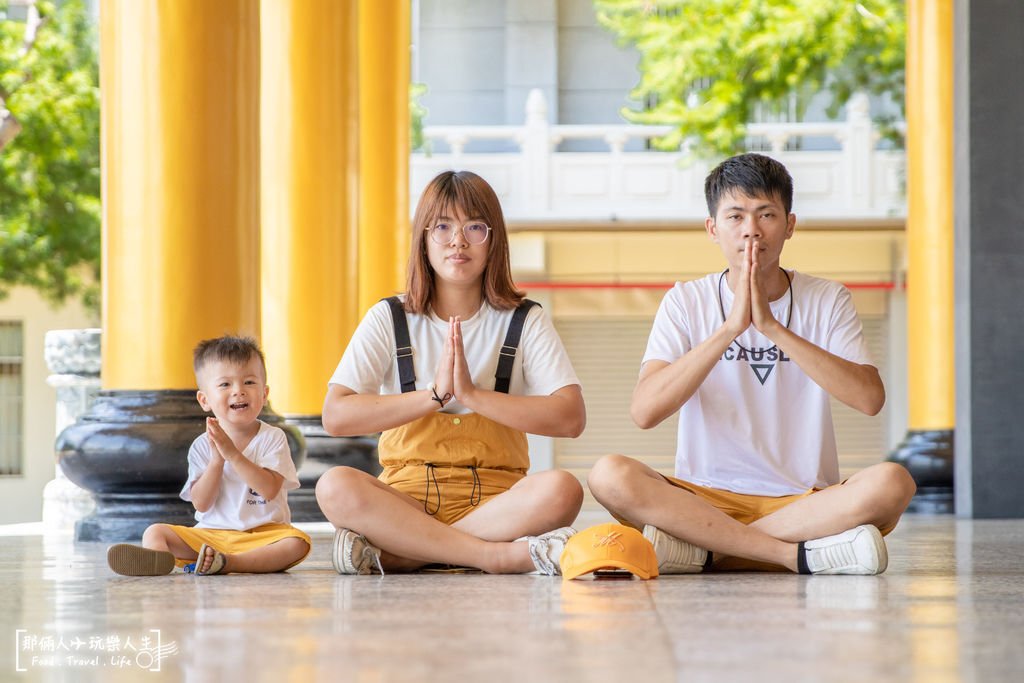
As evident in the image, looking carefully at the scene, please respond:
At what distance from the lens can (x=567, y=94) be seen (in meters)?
20.0

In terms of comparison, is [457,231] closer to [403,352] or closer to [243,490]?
[403,352]

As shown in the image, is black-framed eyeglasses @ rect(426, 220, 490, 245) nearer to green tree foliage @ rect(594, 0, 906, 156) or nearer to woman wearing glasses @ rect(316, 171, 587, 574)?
woman wearing glasses @ rect(316, 171, 587, 574)

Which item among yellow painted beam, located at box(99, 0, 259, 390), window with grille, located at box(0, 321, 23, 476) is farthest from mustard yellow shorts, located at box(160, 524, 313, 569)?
window with grille, located at box(0, 321, 23, 476)

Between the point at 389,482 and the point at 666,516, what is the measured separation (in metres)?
0.81

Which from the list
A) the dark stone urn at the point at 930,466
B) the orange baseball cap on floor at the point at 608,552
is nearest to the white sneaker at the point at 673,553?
the orange baseball cap on floor at the point at 608,552

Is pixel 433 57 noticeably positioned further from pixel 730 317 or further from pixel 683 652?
pixel 683 652

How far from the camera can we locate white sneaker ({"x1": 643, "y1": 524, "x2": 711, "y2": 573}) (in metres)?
3.98

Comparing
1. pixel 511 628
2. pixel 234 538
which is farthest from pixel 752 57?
pixel 511 628

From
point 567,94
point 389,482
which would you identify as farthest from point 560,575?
point 567,94

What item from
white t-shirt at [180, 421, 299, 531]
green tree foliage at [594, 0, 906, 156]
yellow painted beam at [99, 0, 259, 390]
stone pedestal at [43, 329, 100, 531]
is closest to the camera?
white t-shirt at [180, 421, 299, 531]

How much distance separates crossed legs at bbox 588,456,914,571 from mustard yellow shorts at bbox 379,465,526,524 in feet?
1.15

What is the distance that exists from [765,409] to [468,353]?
0.85 meters

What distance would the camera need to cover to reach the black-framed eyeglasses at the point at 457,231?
4.16 metres

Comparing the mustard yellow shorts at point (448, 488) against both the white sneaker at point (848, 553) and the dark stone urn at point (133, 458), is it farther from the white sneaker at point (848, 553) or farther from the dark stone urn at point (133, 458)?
the dark stone urn at point (133, 458)
